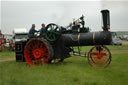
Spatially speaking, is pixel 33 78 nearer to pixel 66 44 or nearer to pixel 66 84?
pixel 66 84

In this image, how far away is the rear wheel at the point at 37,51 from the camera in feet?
25.7

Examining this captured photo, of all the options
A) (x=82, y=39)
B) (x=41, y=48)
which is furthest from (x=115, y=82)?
(x=41, y=48)

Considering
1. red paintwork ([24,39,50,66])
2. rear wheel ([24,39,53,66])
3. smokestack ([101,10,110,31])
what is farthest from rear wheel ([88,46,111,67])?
red paintwork ([24,39,50,66])

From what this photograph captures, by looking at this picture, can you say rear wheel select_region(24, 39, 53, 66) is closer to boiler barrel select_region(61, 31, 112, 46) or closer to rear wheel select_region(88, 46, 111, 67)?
boiler barrel select_region(61, 31, 112, 46)

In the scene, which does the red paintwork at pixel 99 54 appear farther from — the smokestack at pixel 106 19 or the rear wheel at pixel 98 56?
the smokestack at pixel 106 19

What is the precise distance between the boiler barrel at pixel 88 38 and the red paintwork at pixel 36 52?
3.52ft

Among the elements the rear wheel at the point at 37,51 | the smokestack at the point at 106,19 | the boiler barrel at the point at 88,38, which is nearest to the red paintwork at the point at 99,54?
the boiler barrel at the point at 88,38

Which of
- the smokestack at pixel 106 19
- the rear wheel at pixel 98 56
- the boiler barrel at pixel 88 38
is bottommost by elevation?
the rear wheel at pixel 98 56

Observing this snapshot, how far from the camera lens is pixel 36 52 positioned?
8.20 metres

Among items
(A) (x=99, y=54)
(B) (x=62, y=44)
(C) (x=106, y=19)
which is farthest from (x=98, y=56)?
(B) (x=62, y=44)

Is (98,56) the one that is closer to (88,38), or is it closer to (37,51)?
(88,38)

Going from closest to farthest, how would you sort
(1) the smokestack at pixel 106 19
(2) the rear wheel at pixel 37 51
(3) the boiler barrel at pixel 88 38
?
(1) the smokestack at pixel 106 19
(3) the boiler barrel at pixel 88 38
(2) the rear wheel at pixel 37 51

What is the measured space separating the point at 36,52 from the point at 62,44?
1348 millimetres

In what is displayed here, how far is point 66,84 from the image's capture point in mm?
4680
